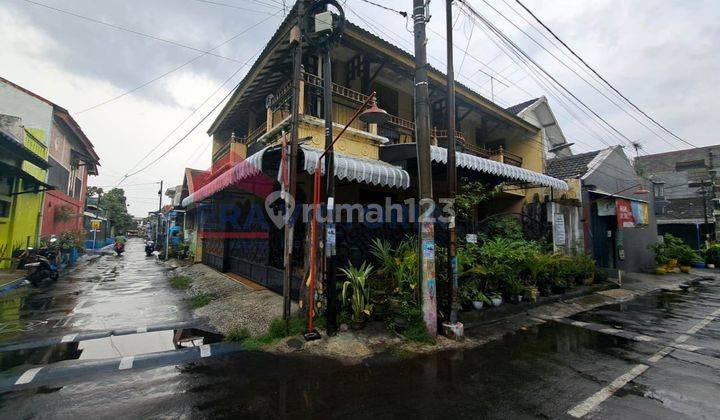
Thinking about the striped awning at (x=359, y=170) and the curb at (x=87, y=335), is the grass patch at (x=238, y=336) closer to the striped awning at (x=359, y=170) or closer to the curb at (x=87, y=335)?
the curb at (x=87, y=335)

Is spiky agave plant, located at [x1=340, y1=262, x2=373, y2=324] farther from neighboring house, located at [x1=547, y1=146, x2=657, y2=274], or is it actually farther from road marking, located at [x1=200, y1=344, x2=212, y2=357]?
neighboring house, located at [x1=547, y1=146, x2=657, y2=274]

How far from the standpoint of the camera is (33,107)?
15.4 metres

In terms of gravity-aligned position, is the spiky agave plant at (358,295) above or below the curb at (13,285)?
above

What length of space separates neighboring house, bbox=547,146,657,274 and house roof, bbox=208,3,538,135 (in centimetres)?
411

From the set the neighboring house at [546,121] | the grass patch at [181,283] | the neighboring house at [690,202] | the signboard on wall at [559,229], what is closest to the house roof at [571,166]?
the neighboring house at [546,121]

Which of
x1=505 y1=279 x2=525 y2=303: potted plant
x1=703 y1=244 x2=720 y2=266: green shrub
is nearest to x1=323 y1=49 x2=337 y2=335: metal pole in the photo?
x1=505 y1=279 x2=525 y2=303: potted plant

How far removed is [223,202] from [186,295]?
5057 mm

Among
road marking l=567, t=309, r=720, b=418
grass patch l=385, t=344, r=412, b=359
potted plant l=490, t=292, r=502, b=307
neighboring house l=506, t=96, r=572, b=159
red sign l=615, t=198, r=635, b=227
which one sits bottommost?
road marking l=567, t=309, r=720, b=418

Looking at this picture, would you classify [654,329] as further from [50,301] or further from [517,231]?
[50,301]

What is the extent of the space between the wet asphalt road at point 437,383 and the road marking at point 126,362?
5.8 inches

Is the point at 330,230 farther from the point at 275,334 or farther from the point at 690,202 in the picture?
the point at 690,202

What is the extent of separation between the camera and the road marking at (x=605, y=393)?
3279 mm

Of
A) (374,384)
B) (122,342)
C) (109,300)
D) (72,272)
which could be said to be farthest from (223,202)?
(374,384)

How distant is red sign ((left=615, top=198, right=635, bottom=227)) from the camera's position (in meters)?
13.1
